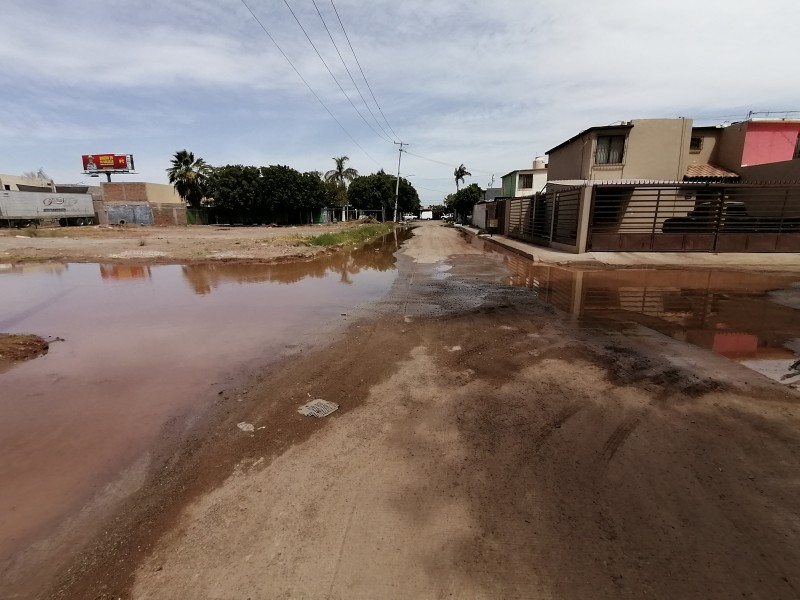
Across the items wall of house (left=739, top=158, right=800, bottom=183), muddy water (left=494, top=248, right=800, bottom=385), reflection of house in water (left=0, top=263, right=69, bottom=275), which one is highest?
wall of house (left=739, top=158, right=800, bottom=183)

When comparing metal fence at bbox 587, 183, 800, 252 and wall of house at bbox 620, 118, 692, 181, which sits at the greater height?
wall of house at bbox 620, 118, 692, 181

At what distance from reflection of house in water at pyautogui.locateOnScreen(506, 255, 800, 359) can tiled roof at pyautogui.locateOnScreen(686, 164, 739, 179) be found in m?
14.7

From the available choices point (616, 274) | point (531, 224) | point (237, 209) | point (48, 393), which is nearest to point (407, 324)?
point (48, 393)

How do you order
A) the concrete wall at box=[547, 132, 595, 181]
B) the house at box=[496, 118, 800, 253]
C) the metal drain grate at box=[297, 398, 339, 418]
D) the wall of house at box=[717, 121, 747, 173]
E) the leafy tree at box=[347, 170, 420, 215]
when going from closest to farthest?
the metal drain grate at box=[297, 398, 339, 418], the house at box=[496, 118, 800, 253], the concrete wall at box=[547, 132, 595, 181], the wall of house at box=[717, 121, 747, 173], the leafy tree at box=[347, 170, 420, 215]

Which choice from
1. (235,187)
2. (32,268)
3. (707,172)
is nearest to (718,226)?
(707,172)

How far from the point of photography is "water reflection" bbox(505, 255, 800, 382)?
661 cm

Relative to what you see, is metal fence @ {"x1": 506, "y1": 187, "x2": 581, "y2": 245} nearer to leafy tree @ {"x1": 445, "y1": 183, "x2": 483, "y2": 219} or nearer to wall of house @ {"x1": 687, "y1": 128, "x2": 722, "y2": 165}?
wall of house @ {"x1": 687, "y1": 128, "x2": 722, "y2": 165}

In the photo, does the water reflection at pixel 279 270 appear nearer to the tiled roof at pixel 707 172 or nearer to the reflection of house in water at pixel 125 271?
the reflection of house in water at pixel 125 271

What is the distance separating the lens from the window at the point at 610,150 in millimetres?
24203

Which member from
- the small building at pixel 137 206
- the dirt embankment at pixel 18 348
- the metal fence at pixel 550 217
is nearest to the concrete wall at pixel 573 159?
the metal fence at pixel 550 217

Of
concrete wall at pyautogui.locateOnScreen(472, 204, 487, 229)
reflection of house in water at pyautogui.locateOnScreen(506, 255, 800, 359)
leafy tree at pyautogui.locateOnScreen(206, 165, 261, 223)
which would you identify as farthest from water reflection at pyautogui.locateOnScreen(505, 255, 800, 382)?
leafy tree at pyautogui.locateOnScreen(206, 165, 261, 223)

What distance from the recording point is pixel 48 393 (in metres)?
5.18

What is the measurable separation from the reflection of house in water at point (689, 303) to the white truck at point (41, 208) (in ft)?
159

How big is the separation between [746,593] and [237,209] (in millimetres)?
56595
